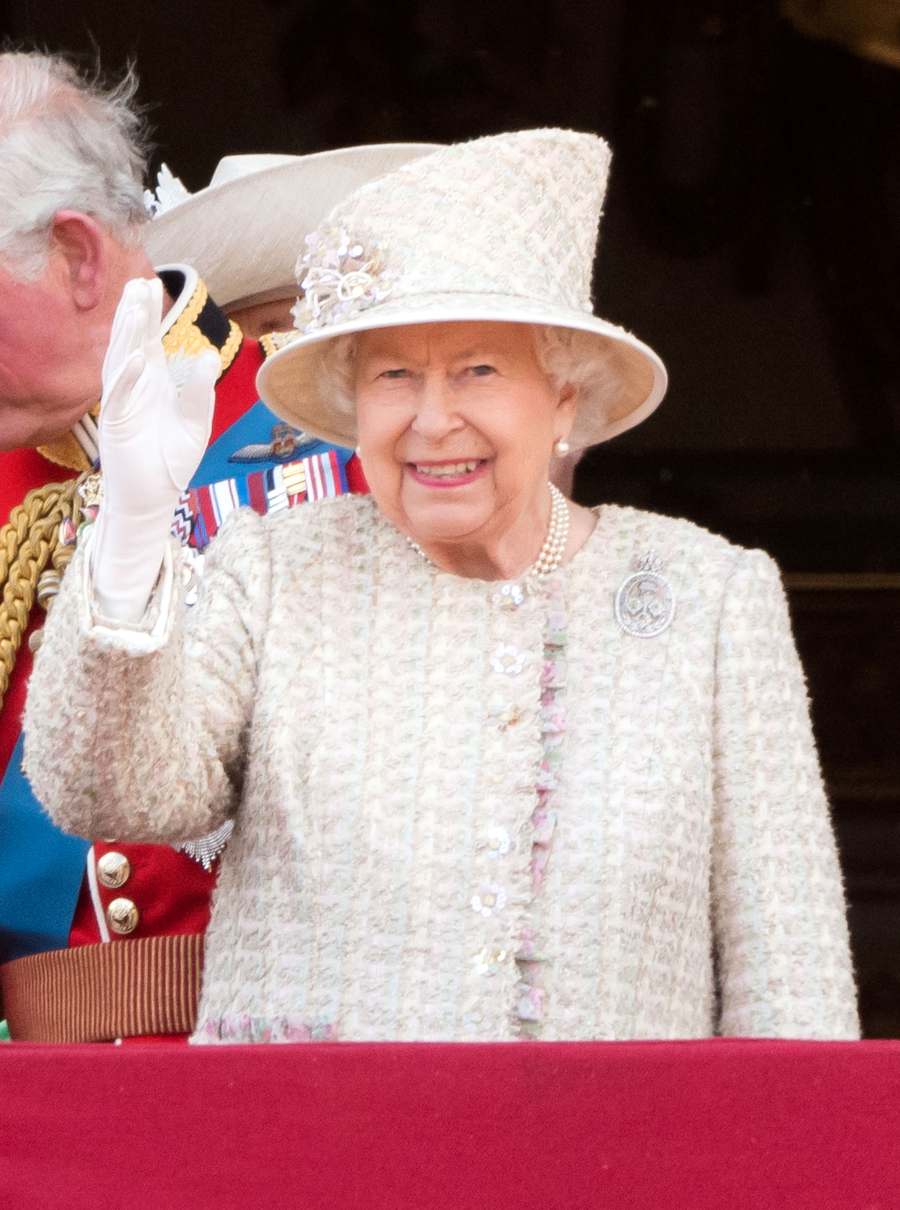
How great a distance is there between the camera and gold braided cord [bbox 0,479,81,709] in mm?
2377

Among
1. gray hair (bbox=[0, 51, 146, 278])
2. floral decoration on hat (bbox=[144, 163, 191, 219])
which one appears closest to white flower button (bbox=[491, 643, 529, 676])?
gray hair (bbox=[0, 51, 146, 278])

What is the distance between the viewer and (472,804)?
185cm

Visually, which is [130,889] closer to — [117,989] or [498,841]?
[117,989]

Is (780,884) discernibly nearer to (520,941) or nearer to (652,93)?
(520,941)

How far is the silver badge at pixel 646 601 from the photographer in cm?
195

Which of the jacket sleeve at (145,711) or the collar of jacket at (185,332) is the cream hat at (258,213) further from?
the jacket sleeve at (145,711)

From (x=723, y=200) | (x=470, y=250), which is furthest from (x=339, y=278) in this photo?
(x=723, y=200)

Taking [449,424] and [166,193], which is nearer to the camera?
[449,424]

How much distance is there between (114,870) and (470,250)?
779mm

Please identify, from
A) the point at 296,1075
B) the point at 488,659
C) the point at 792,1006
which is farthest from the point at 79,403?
the point at 296,1075

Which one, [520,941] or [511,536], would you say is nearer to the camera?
[520,941]

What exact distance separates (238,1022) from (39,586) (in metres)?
0.73

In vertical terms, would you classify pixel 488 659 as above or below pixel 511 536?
below

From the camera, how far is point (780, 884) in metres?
1.89
